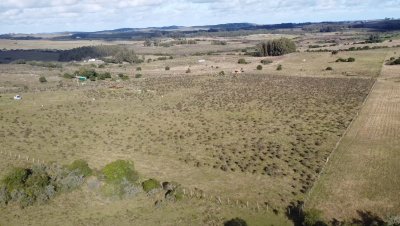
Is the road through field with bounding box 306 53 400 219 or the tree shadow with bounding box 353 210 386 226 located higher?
the road through field with bounding box 306 53 400 219

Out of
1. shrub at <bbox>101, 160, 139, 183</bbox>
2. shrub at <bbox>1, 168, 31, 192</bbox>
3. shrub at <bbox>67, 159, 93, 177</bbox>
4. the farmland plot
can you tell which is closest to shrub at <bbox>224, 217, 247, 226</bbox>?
the farmland plot

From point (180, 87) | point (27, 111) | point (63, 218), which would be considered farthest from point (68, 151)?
point (180, 87)

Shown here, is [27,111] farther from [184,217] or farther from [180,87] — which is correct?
[184,217]

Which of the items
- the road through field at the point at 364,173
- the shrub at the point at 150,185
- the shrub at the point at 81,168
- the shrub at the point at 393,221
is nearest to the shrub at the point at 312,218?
the road through field at the point at 364,173

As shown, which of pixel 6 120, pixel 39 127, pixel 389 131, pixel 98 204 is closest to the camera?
pixel 98 204

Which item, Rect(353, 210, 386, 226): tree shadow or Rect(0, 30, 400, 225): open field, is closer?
Rect(353, 210, 386, 226): tree shadow

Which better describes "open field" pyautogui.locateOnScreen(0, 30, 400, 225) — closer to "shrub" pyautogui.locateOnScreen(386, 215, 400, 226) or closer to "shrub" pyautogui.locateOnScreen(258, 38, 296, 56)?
"shrub" pyautogui.locateOnScreen(386, 215, 400, 226)
